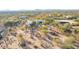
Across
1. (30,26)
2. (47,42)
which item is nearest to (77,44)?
(47,42)

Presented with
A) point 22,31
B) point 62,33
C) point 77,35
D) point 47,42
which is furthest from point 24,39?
point 77,35
